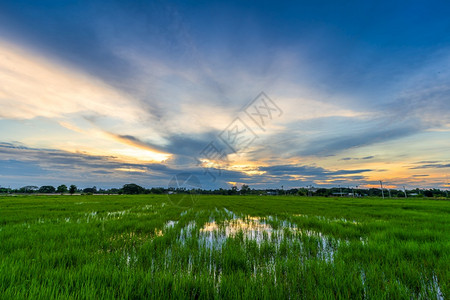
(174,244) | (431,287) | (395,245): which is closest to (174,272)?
(174,244)

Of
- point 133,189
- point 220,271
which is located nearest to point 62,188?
point 133,189

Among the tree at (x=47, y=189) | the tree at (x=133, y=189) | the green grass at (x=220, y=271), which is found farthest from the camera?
the tree at (x=47, y=189)

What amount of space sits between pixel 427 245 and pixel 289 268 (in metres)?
3.02

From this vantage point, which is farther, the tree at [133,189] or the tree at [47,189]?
the tree at [47,189]

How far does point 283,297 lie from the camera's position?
192 cm

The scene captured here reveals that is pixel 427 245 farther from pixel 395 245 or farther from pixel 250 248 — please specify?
pixel 250 248

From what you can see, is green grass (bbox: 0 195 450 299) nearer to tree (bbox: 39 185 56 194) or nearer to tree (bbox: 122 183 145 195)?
tree (bbox: 122 183 145 195)

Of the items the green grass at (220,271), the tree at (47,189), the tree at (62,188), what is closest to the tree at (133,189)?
the tree at (62,188)

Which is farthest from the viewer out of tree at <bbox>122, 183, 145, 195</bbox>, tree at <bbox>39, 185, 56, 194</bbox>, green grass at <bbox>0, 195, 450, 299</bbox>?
tree at <bbox>39, 185, 56, 194</bbox>

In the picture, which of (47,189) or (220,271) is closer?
(220,271)

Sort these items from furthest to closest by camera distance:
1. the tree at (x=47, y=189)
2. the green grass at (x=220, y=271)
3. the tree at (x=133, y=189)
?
the tree at (x=47, y=189)
the tree at (x=133, y=189)
the green grass at (x=220, y=271)

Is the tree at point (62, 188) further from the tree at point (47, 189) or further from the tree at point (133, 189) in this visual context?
the tree at point (133, 189)

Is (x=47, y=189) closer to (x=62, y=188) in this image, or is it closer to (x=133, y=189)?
(x=62, y=188)

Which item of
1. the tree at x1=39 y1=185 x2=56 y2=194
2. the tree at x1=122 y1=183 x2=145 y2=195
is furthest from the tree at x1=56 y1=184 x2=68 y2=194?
the tree at x1=122 y1=183 x2=145 y2=195
